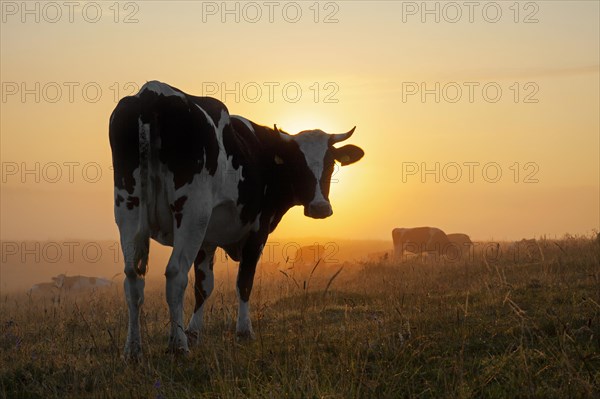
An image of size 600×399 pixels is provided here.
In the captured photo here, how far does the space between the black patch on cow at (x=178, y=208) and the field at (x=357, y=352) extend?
1128mm

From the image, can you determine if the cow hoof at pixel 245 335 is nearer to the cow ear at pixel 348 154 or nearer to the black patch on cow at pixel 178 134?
the black patch on cow at pixel 178 134

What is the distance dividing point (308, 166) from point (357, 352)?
14.4ft

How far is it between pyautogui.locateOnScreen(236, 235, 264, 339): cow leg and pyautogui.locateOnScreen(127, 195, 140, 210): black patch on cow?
2567mm

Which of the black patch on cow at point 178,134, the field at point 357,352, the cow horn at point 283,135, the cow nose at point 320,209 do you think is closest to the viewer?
the field at point 357,352

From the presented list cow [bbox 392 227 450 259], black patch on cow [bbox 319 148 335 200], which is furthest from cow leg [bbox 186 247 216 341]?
cow [bbox 392 227 450 259]

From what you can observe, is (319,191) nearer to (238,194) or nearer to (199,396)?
(238,194)

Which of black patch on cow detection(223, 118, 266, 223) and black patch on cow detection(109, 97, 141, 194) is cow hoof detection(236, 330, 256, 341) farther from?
black patch on cow detection(109, 97, 141, 194)

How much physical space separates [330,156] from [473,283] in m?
4.48

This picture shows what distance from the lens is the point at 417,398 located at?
19.9 feet

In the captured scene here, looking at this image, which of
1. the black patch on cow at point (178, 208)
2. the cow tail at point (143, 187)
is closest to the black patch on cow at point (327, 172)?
the black patch on cow at point (178, 208)

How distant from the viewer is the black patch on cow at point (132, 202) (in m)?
8.18

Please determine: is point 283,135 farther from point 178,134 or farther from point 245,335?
point 178,134

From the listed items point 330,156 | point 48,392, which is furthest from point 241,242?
point 48,392

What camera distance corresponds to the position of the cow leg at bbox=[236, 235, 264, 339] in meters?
10.4
